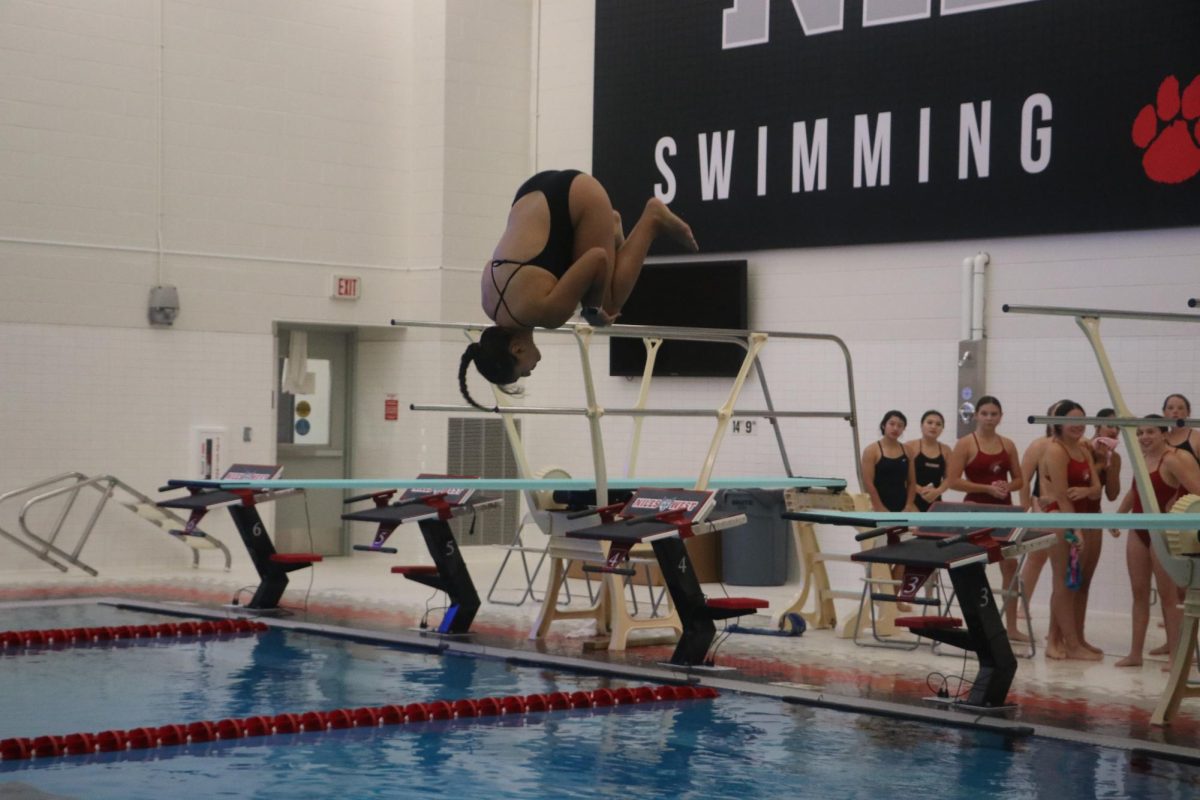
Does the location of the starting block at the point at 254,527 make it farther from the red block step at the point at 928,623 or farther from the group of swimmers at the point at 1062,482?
the red block step at the point at 928,623

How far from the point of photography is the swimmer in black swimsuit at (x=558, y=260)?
628 centimetres

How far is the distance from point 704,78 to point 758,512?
13.7 ft

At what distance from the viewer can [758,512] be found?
14.4m

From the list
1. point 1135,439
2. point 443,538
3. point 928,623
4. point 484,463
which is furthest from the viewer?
point 484,463

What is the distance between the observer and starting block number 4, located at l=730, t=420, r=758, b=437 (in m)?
14.8

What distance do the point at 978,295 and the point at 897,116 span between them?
1.77 meters

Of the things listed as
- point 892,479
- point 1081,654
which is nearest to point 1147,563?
point 1081,654

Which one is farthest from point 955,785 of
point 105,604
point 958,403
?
point 105,604

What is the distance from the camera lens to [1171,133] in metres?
12.0

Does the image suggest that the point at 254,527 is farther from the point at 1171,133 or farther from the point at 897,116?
the point at 1171,133

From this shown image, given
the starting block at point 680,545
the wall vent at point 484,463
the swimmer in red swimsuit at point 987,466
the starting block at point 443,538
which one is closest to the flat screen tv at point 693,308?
the wall vent at point 484,463

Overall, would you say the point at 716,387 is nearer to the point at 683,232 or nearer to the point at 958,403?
the point at 958,403

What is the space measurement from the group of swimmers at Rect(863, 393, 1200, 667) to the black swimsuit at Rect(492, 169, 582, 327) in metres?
4.04

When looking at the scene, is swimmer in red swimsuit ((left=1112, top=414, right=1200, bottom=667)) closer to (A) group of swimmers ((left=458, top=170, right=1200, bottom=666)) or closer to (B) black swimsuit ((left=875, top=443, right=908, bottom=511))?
(A) group of swimmers ((left=458, top=170, right=1200, bottom=666))
